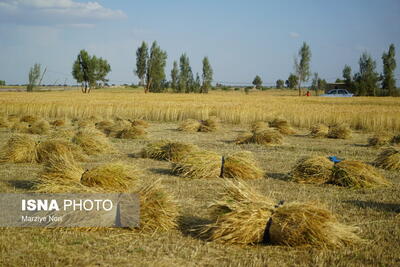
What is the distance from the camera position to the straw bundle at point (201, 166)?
7746mm

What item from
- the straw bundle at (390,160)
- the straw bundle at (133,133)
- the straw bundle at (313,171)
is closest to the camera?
the straw bundle at (313,171)

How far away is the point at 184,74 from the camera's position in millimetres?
82812

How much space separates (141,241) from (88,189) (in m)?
1.14

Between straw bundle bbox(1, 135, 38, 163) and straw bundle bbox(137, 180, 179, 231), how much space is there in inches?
194

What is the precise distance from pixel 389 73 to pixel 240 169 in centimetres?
6001

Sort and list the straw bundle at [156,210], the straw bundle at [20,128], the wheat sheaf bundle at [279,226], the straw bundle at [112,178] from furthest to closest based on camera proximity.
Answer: the straw bundle at [20,128]
the straw bundle at [112,178]
the straw bundle at [156,210]
the wheat sheaf bundle at [279,226]

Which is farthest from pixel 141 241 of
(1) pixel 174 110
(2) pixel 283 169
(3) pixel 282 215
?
(1) pixel 174 110

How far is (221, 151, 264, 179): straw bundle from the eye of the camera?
25.5 ft

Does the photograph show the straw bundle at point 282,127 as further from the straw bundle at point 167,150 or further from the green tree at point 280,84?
the green tree at point 280,84

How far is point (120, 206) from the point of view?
4.79 metres

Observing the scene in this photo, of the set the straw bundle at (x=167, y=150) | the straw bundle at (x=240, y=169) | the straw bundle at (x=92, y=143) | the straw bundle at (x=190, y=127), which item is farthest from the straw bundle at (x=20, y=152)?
the straw bundle at (x=190, y=127)

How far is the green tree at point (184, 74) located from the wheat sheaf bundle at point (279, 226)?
7787 centimetres

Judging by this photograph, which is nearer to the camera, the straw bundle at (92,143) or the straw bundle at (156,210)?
the straw bundle at (156,210)

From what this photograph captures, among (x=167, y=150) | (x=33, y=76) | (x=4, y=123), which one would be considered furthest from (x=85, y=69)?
(x=167, y=150)
